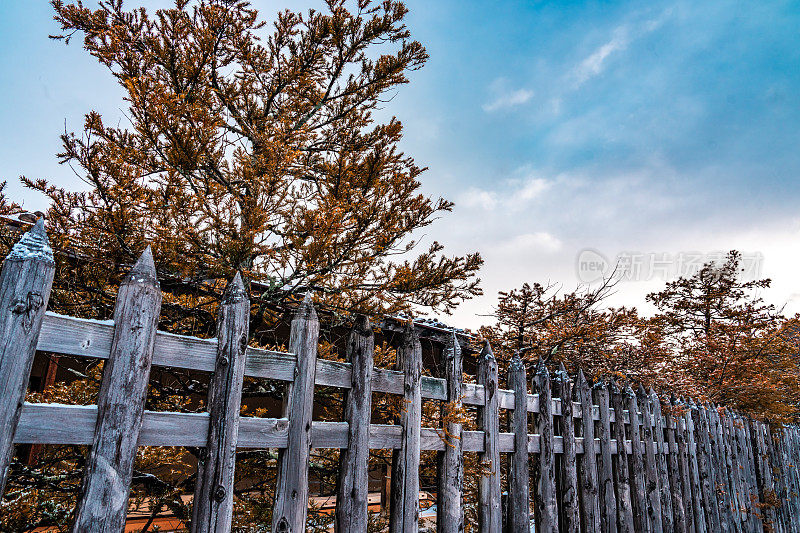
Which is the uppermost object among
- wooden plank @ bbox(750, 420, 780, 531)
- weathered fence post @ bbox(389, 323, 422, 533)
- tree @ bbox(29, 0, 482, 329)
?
tree @ bbox(29, 0, 482, 329)

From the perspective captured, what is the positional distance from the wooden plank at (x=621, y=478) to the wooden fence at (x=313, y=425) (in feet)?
0.05

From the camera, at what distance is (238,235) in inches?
107

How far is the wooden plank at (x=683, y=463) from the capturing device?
5.43 m

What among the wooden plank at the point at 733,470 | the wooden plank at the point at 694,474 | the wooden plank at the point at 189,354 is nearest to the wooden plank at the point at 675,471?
the wooden plank at the point at 694,474

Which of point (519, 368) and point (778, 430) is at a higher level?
point (519, 368)

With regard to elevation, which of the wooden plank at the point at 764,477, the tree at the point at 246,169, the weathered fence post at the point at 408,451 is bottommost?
the wooden plank at the point at 764,477

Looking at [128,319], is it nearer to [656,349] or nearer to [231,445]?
[231,445]

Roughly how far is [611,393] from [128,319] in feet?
14.9

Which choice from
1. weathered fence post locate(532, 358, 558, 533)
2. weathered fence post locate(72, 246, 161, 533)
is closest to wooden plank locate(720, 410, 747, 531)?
weathered fence post locate(532, 358, 558, 533)

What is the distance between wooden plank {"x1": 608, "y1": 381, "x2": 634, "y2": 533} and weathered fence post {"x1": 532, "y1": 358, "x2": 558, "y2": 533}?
130 centimetres

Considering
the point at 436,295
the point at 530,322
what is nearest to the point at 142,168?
the point at 436,295

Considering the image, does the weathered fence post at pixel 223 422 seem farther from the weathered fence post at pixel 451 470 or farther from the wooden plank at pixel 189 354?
the weathered fence post at pixel 451 470

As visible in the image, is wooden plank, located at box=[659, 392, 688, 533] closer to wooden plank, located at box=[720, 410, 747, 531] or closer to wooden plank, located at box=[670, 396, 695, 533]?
wooden plank, located at box=[670, 396, 695, 533]

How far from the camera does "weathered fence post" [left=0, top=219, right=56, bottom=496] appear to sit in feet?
4.63
